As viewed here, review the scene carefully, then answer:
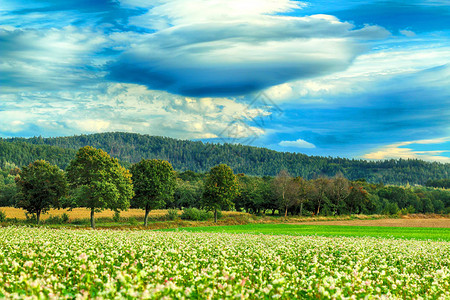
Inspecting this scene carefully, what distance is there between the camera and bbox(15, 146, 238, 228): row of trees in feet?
189

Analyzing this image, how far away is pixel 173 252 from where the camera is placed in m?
14.4

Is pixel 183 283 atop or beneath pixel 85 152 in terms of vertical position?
beneath

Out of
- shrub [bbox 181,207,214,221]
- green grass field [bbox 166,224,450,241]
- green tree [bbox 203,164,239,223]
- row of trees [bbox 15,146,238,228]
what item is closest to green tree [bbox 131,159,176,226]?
row of trees [bbox 15,146,238,228]

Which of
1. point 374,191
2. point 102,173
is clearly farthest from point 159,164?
point 374,191

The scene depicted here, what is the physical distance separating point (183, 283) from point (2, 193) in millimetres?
114225

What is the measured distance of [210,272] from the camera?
34.5 ft

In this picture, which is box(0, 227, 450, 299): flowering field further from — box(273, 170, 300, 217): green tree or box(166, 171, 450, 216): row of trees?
box(166, 171, 450, 216): row of trees

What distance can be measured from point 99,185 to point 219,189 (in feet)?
92.5

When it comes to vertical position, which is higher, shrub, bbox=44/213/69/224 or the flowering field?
the flowering field

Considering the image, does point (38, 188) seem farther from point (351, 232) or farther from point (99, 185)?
point (351, 232)

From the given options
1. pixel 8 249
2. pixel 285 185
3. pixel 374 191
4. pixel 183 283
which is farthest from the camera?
pixel 374 191

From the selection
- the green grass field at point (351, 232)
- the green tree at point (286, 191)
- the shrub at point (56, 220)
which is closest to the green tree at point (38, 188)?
the shrub at point (56, 220)

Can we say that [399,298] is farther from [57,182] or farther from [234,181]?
[234,181]

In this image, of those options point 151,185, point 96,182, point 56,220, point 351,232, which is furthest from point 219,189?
point 56,220
